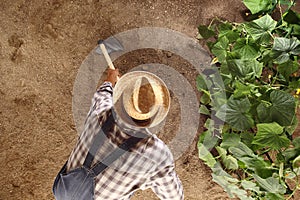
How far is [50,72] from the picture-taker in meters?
2.42

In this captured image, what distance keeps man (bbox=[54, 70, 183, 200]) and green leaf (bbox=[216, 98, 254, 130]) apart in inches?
9.9

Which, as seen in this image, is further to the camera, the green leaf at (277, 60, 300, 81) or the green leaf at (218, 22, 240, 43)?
the green leaf at (218, 22, 240, 43)

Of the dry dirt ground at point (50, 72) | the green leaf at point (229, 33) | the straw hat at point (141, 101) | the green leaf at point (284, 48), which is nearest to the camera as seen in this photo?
the straw hat at point (141, 101)

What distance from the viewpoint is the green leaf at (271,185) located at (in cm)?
168

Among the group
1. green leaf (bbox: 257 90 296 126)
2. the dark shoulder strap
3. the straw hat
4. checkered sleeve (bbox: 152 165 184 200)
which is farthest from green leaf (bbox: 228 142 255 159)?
the dark shoulder strap

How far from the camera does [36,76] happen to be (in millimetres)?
2422

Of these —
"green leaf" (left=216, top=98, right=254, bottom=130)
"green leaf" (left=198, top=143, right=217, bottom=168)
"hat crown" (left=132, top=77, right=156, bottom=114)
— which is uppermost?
"hat crown" (left=132, top=77, right=156, bottom=114)

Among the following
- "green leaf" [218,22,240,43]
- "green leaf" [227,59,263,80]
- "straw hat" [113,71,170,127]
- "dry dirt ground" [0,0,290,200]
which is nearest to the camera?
"straw hat" [113,71,170,127]

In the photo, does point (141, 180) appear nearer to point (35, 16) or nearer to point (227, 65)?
point (227, 65)

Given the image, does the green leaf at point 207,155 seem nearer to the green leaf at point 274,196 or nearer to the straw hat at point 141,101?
the green leaf at point 274,196

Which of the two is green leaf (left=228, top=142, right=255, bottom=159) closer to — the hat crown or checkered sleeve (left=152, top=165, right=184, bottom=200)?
checkered sleeve (left=152, top=165, right=184, bottom=200)

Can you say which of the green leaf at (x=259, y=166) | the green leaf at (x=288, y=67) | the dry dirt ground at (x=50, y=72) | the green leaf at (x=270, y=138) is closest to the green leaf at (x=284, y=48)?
the green leaf at (x=288, y=67)

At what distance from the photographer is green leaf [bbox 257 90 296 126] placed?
160cm

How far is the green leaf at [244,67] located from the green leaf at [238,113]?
4.6 inches
